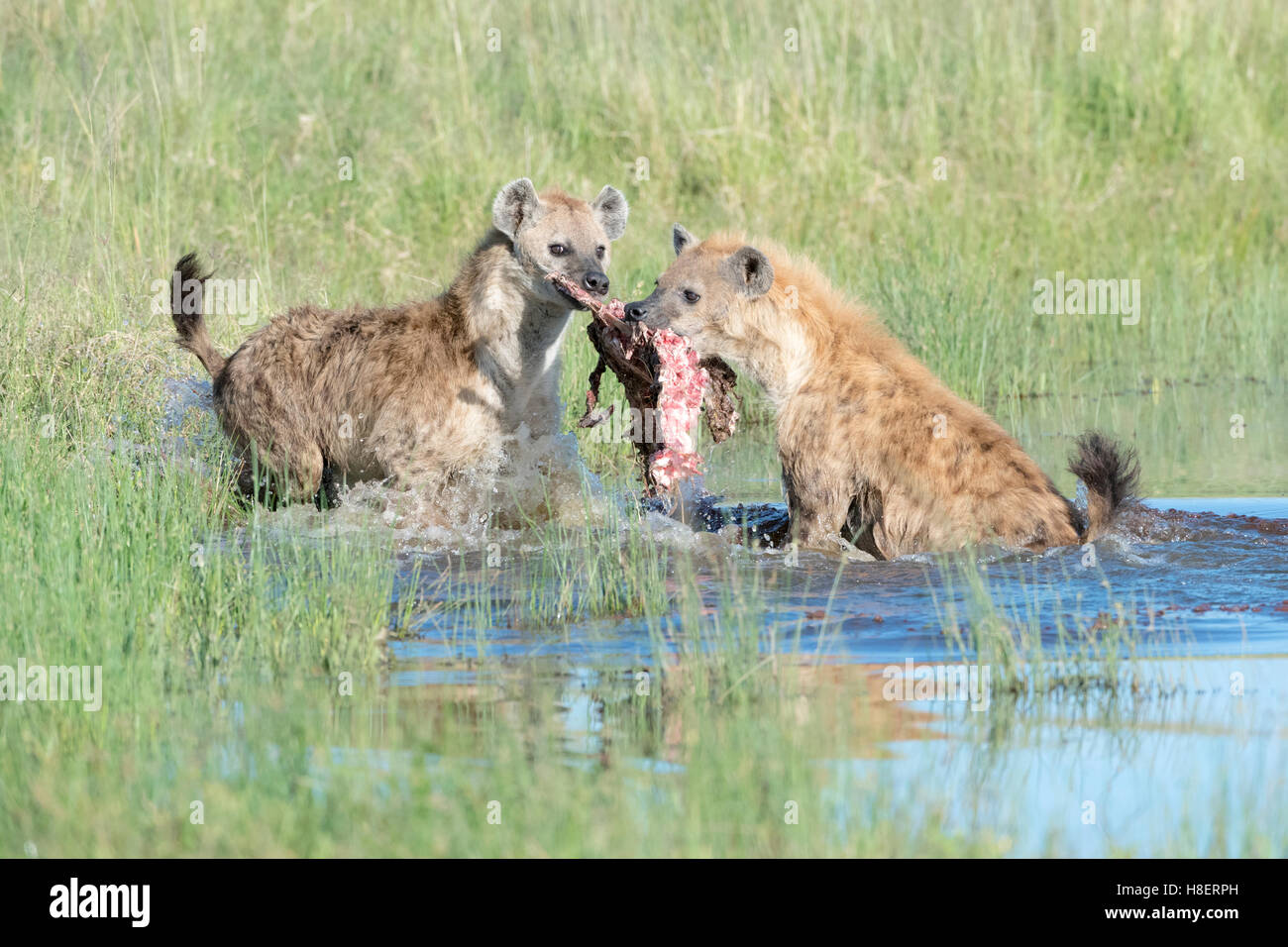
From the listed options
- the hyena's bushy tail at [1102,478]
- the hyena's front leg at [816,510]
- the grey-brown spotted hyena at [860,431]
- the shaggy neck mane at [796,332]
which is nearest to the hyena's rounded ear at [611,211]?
the grey-brown spotted hyena at [860,431]

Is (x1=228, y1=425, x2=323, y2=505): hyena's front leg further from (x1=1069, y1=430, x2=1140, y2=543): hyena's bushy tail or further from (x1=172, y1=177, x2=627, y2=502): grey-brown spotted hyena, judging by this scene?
(x1=1069, y1=430, x2=1140, y2=543): hyena's bushy tail

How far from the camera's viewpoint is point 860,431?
23.6ft

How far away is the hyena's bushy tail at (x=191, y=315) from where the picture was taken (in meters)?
8.09

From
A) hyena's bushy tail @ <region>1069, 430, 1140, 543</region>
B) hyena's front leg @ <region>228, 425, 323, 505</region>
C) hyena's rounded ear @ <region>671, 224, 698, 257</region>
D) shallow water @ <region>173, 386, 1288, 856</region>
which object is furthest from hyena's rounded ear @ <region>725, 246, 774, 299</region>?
hyena's front leg @ <region>228, 425, 323, 505</region>

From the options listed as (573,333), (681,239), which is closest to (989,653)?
(681,239)

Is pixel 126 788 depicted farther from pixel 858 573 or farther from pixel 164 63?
pixel 164 63

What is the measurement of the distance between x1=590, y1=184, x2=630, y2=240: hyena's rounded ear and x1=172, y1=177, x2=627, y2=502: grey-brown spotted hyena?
0.19 m

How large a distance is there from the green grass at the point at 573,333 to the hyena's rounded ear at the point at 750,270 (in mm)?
1239

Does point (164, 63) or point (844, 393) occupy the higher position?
point (164, 63)

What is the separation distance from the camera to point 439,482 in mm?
7980

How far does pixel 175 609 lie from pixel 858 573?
264 cm

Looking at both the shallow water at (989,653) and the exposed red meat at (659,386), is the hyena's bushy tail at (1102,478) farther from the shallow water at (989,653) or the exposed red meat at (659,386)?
the exposed red meat at (659,386)

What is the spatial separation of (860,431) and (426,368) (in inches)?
81.0

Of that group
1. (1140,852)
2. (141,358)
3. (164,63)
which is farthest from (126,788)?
(164,63)
